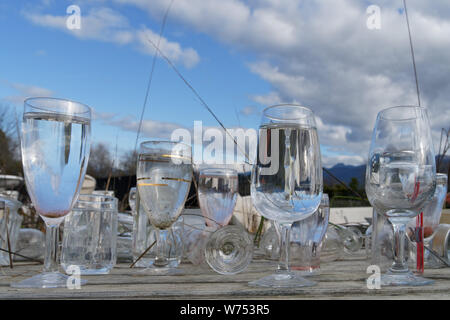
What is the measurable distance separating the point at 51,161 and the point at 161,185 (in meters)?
0.22

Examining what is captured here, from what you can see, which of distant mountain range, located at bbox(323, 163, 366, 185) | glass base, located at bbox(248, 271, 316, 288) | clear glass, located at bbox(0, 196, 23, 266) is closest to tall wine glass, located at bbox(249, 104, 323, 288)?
glass base, located at bbox(248, 271, 316, 288)

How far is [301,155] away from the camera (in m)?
0.74

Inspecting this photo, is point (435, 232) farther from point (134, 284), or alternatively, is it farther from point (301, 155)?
point (134, 284)

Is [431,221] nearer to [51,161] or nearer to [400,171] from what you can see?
[400,171]

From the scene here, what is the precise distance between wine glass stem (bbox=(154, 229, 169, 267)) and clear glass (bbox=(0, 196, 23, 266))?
32 cm

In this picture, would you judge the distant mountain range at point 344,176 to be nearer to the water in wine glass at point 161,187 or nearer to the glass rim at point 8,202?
the water in wine glass at point 161,187

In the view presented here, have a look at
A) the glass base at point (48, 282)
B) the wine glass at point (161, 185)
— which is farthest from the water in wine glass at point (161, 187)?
the glass base at point (48, 282)

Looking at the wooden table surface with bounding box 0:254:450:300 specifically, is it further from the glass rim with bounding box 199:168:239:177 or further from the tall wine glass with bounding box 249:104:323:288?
the glass rim with bounding box 199:168:239:177

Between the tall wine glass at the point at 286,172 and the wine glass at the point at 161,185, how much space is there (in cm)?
19

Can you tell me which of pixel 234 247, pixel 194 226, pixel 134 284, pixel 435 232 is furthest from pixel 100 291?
pixel 435 232

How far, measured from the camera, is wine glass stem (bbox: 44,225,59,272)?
2.35 feet

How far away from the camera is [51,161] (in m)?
0.70

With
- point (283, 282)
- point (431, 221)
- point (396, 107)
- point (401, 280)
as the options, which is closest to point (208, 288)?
point (283, 282)
